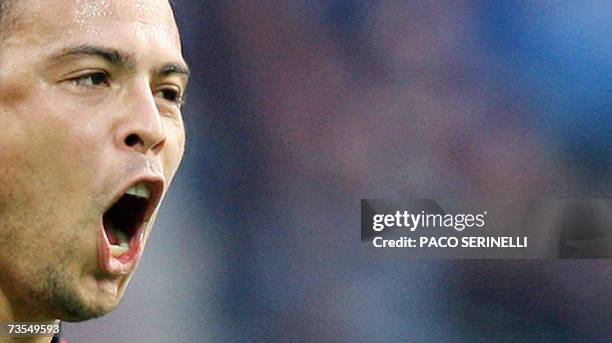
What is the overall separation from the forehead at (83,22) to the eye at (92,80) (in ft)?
0.13

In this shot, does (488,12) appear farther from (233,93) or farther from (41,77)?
(41,77)

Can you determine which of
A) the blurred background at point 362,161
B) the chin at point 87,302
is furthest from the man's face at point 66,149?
the blurred background at point 362,161

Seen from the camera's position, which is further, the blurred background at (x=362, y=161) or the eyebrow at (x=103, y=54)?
the blurred background at (x=362, y=161)

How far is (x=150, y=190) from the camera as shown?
126cm

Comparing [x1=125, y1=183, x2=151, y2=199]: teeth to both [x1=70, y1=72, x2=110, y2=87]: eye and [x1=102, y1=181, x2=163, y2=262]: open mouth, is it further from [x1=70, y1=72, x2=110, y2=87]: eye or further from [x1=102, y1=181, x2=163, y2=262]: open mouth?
[x1=70, y1=72, x2=110, y2=87]: eye

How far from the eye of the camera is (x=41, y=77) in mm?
1212

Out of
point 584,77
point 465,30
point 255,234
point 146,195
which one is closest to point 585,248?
point 584,77

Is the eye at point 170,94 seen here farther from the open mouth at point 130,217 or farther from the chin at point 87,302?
the chin at point 87,302

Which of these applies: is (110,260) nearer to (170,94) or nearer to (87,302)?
(87,302)

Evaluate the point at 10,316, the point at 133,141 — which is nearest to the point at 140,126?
the point at 133,141

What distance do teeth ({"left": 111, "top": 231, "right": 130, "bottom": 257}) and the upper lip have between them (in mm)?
31

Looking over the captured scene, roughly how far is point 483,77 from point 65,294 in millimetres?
1023

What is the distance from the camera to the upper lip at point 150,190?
121cm

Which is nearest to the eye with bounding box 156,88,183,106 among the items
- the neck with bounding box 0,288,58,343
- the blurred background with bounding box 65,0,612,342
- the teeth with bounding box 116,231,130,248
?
the teeth with bounding box 116,231,130,248
